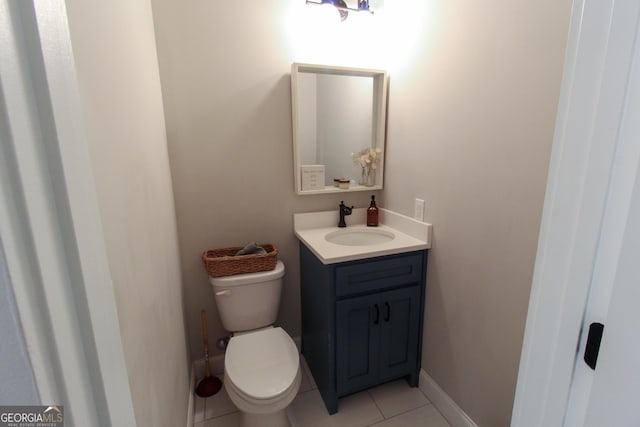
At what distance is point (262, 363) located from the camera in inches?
54.8

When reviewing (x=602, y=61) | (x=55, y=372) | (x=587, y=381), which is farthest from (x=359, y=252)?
(x=55, y=372)

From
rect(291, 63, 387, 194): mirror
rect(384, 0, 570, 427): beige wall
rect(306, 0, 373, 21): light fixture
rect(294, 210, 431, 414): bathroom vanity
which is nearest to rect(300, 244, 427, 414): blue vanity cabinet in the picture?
rect(294, 210, 431, 414): bathroom vanity

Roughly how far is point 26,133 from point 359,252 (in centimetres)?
129

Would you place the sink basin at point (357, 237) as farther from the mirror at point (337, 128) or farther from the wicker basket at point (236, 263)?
the wicker basket at point (236, 263)

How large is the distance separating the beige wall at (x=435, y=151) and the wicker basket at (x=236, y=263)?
6.4 inches

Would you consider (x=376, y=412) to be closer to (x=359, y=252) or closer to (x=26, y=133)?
(x=359, y=252)

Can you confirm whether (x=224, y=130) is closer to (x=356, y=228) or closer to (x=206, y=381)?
(x=356, y=228)

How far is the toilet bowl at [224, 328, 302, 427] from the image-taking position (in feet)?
4.06

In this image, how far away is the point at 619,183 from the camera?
46 centimetres

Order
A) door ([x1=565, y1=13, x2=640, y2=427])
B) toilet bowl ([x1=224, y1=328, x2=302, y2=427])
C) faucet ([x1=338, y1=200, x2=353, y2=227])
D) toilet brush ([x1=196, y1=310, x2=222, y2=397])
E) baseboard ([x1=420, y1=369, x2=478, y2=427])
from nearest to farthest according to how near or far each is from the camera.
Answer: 1. door ([x1=565, y1=13, x2=640, y2=427])
2. toilet bowl ([x1=224, y1=328, x2=302, y2=427])
3. baseboard ([x1=420, y1=369, x2=478, y2=427])
4. toilet brush ([x1=196, y1=310, x2=222, y2=397])
5. faucet ([x1=338, y1=200, x2=353, y2=227])

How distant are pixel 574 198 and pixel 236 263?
4.63 ft

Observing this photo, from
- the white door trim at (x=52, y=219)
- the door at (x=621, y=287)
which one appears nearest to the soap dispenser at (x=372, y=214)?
the door at (x=621, y=287)

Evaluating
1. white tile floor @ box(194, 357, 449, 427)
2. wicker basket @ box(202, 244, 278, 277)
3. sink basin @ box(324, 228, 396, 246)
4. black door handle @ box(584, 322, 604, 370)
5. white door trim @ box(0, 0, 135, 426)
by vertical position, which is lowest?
white tile floor @ box(194, 357, 449, 427)

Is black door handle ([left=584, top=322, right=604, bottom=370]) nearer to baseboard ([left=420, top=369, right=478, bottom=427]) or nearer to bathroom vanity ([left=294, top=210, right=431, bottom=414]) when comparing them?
bathroom vanity ([left=294, top=210, right=431, bottom=414])
